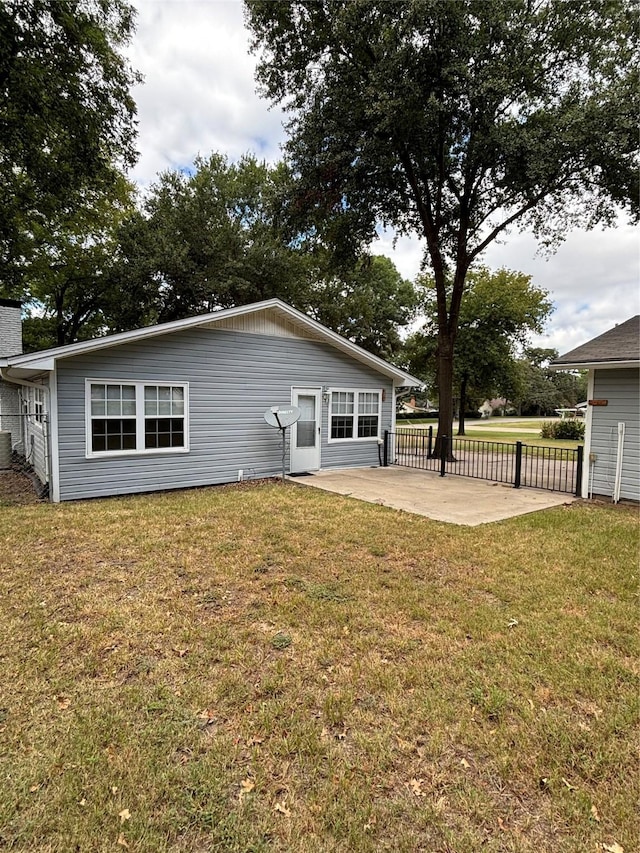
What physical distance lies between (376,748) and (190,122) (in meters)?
18.0

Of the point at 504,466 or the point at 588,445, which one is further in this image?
the point at 504,466

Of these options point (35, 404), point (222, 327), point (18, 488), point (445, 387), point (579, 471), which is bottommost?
point (18, 488)

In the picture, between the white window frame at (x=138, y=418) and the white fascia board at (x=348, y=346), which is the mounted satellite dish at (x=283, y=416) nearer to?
the white window frame at (x=138, y=418)

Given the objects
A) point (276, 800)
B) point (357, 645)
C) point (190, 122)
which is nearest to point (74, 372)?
point (357, 645)

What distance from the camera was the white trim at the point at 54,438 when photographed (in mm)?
7273

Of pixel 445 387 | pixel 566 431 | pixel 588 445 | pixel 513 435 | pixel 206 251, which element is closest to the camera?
pixel 588 445

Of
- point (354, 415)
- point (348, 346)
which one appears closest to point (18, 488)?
point (354, 415)

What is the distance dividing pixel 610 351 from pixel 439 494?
158 inches

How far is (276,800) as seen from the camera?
6.21 ft

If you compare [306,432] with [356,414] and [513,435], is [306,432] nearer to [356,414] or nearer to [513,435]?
[356,414]

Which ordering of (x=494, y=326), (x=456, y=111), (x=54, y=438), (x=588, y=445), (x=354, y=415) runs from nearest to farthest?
(x=54, y=438), (x=588, y=445), (x=456, y=111), (x=354, y=415), (x=494, y=326)

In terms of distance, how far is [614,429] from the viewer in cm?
778

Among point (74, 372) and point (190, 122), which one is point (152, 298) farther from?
point (74, 372)

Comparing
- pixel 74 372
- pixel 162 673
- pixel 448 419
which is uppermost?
pixel 74 372
